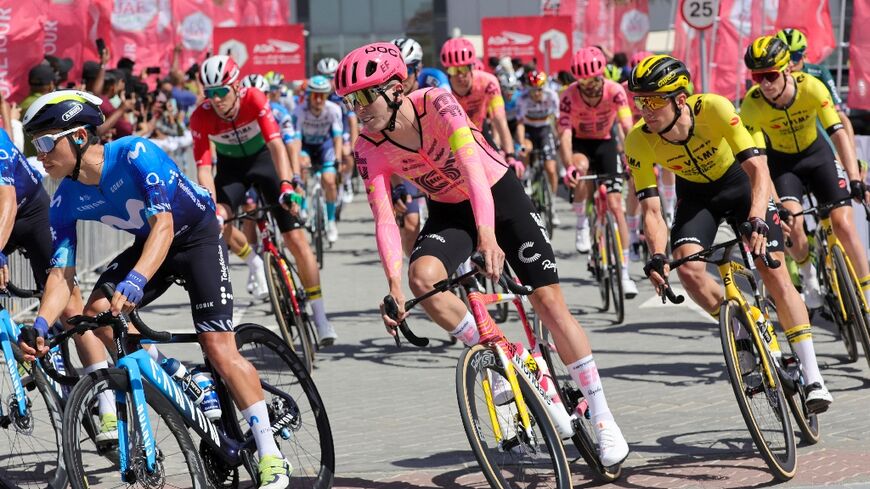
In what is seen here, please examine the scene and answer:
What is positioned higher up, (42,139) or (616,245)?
(42,139)

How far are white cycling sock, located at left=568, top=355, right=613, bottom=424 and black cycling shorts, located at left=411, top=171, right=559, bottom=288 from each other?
0.39 m

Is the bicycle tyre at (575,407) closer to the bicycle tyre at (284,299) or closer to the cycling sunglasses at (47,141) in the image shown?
the cycling sunglasses at (47,141)

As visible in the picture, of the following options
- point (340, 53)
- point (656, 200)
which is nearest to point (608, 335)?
point (656, 200)

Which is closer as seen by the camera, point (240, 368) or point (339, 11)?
point (240, 368)

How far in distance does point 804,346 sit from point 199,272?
321 cm

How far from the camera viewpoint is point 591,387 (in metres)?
6.29

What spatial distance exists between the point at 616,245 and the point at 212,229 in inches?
244

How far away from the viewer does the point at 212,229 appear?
20.6ft

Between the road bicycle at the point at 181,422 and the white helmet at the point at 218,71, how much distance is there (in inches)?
152

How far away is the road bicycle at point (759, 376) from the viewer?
20.3 feet

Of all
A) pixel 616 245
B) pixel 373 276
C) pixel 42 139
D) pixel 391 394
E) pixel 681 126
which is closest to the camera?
pixel 42 139

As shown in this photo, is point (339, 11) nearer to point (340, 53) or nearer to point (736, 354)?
point (340, 53)

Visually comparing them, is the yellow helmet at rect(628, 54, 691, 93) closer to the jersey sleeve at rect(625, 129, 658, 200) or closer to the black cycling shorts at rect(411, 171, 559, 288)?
the jersey sleeve at rect(625, 129, 658, 200)

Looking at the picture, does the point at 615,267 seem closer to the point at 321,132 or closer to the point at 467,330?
the point at 467,330
